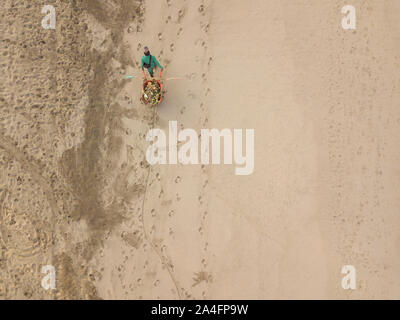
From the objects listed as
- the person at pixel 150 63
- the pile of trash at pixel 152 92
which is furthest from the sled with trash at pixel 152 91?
the person at pixel 150 63

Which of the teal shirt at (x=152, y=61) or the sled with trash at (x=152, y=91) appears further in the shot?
the sled with trash at (x=152, y=91)

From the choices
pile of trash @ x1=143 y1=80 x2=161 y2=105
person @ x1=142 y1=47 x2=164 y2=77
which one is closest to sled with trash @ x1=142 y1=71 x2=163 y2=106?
pile of trash @ x1=143 y1=80 x2=161 y2=105

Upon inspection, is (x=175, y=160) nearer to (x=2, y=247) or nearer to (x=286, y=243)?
(x=286, y=243)

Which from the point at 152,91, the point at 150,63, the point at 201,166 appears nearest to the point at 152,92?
the point at 152,91

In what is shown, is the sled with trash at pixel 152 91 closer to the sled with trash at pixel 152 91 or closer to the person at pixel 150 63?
the sled with trash at pixel 152 91

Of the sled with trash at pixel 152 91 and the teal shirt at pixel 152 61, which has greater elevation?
the teal shirt at pixel 152 61
